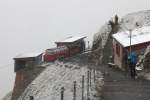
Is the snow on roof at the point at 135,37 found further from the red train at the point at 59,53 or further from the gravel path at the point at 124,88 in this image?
the red train at the point at 59,53

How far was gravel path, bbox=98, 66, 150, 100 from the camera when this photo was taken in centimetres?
2100

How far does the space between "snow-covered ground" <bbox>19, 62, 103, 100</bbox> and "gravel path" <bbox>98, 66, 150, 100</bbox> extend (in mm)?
634

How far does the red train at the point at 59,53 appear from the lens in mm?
45369

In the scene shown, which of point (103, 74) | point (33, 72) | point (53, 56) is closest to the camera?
point (103, 74)

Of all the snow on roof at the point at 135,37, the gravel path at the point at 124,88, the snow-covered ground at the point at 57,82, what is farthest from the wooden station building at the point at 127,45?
the snow-covered ground at the point at 57,82

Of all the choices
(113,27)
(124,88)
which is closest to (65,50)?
(113,27)

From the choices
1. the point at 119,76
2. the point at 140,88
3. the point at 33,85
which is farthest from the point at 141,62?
the point at 33,85

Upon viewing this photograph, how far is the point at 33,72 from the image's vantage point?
39.2 meters

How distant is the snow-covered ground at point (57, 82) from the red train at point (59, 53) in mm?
6252

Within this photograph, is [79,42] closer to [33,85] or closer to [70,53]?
[70,53]

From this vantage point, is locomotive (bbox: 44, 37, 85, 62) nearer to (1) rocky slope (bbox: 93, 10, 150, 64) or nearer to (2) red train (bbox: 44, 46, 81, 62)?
(2) red train (bbox: 44, 46, 81, 62)

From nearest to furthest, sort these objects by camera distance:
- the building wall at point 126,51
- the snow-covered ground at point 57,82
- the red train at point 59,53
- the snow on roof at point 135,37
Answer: the snow-covered ground at point 57,82, the building wall at point 126,51, the snow on roof at point 135,37, the red train at point 59,53

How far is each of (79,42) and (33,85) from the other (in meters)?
15.6

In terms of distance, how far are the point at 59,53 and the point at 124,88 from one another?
2291cm
